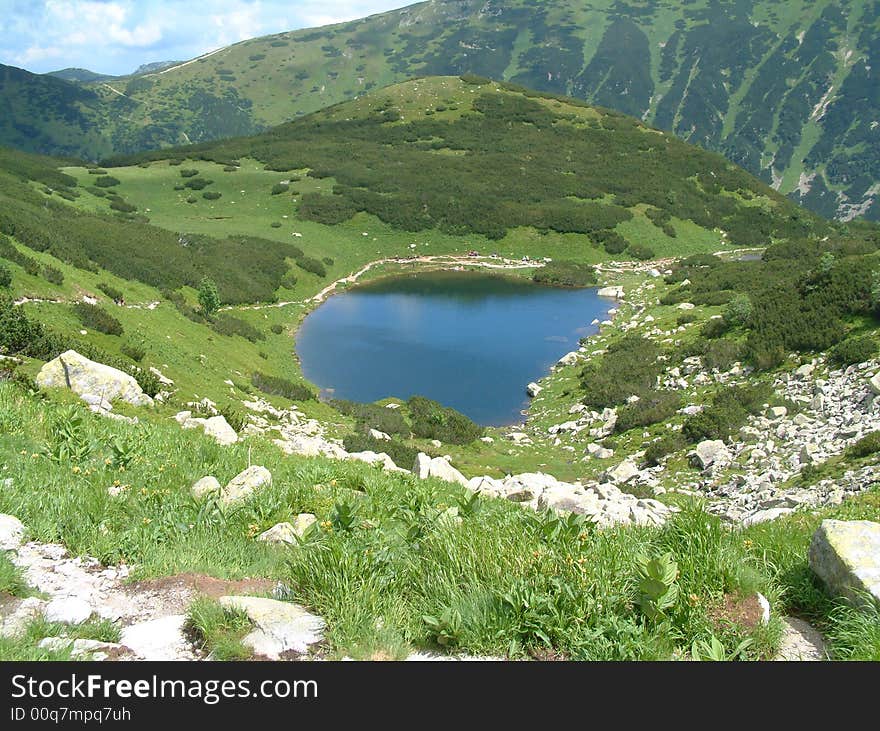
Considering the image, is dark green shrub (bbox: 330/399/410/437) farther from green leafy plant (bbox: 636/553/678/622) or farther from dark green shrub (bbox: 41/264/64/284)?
green leafy plant (bbox: 636/553/678/622)

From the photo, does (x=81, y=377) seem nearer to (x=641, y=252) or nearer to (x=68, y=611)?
(x=68, y=611)

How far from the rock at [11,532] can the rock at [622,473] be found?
53.9ft

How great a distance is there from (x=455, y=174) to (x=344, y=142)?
967 inches

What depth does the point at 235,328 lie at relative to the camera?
34.4 metres

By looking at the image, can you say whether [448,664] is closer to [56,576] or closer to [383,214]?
[56,576]

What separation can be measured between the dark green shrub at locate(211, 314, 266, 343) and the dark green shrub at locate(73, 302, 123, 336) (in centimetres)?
918

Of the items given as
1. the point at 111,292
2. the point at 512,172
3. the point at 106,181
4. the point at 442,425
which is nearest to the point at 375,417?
the point at 442,425

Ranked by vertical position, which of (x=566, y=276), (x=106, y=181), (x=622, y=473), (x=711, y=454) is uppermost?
(x=106, y=181)

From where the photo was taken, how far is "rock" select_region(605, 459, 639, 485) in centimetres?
1922

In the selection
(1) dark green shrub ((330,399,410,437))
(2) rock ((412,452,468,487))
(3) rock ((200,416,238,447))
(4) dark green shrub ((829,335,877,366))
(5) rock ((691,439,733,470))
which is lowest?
(1) dark green shrub ((330,399,410,437))

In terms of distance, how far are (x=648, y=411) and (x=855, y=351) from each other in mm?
7316

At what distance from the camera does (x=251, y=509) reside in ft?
23.3

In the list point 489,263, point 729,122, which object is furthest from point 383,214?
point 729,122

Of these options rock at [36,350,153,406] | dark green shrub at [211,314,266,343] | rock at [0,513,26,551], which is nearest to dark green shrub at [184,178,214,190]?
dark green shrub at [211,314,266,343]
